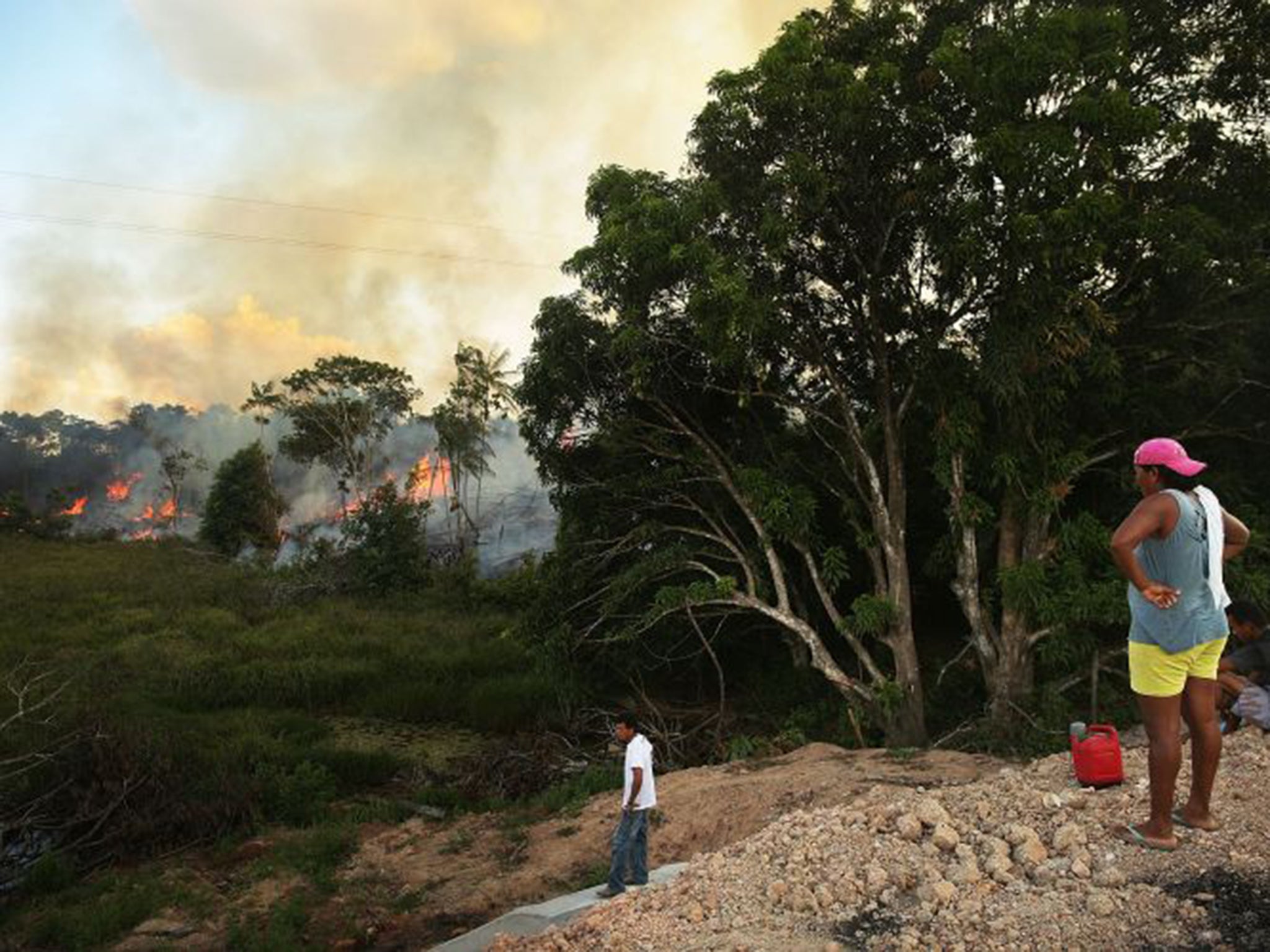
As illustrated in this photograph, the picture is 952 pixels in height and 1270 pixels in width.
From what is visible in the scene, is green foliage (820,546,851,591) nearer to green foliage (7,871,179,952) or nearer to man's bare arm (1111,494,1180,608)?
green foliage (7,871,179,952)

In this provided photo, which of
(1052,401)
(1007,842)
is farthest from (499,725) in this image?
(1007,842)

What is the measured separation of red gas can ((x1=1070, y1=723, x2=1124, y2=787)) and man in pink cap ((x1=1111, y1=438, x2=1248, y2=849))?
35.4 inches

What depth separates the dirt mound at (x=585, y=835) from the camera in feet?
25.6

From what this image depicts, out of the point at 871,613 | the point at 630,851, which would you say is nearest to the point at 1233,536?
the point at 630,851

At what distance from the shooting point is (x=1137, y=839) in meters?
3.48

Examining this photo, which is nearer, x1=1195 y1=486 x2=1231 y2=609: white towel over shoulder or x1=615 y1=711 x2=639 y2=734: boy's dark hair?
x1=1195 y1=486 x2=1231 y2=609: white towel over shoulder

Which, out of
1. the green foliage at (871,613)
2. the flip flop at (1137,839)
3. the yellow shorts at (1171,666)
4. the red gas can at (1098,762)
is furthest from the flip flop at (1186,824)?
the green foliage at (871,613)

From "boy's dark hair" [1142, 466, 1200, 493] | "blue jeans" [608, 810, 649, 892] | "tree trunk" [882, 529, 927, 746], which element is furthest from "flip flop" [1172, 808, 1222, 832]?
"tree trunk" [882, 529, 927, 746]

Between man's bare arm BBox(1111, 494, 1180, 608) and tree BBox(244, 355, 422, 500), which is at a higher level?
tree BBox(244, 355, 422, 500)

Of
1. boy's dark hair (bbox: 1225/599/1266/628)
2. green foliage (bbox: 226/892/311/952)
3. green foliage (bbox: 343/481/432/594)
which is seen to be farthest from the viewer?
green foliage (bbox: 343/481/432/594)

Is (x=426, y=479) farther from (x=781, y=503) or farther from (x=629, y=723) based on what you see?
(x=629, y=723)

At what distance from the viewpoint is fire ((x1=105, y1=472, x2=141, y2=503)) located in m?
69.5

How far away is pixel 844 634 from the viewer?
12000 mm

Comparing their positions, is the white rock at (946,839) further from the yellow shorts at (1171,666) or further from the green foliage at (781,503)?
the green foliage at (781,503)
